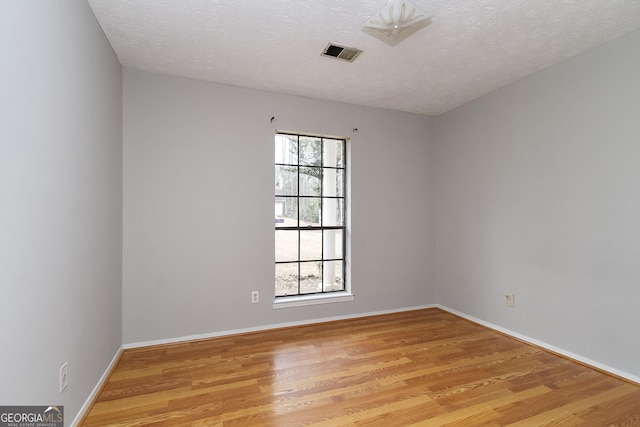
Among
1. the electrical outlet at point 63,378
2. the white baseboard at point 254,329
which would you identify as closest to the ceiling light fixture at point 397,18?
the electrical outlet at point 63,378

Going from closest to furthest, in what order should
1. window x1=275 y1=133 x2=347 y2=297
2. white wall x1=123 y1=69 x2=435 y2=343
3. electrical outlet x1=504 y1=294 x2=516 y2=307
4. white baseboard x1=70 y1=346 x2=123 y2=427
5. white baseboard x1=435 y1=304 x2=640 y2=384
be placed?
1. white baseboard x1=70 y1=346 x2=123 y2=427
2. white baseboard x1=435 y1=304 x2=640 y2=384
3. white wall x1=123 y1=69 x2=435 y2=343
4. electrical outlet x1=504 y1=294 x2=516 y2=307
5. window x1=275 y1=133 x2=347 y2=297

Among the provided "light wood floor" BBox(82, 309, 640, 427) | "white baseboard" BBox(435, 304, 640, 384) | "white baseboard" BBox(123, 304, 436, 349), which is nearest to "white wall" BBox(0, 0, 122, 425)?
"light wood floor" BBox(82, 309, 640, 427)

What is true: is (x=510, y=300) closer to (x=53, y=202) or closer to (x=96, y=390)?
(x=96, y=390)

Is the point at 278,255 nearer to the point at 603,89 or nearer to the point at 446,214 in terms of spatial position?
the point at 446,214

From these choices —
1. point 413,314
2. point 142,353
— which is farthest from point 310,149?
point 142,353

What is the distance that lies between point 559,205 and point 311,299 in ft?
8.62

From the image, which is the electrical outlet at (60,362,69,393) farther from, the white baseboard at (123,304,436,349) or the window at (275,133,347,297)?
the window at (275,133,347,297)

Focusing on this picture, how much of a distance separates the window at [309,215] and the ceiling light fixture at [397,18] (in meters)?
1.71

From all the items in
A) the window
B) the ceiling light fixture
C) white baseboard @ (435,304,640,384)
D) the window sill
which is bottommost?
white baseboard @ (435,304,640,384)

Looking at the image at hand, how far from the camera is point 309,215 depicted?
12.0 feet

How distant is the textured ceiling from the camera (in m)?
2.01

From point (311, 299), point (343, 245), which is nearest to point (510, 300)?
point (343, 245)

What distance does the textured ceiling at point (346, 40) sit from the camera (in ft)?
6.59

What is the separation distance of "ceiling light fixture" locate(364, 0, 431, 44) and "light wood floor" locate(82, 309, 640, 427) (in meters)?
2.50
